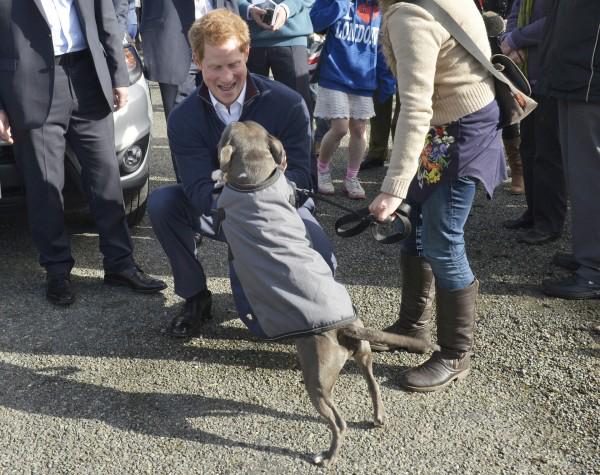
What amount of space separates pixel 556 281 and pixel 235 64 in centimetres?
225

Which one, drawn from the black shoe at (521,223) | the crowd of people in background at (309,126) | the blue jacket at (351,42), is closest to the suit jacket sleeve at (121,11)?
the crowd of people in background at (309,126)

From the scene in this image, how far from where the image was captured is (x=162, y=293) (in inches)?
159

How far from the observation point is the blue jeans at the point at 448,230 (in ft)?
9.20

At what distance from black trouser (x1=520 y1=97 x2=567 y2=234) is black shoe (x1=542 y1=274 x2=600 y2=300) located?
0.75m

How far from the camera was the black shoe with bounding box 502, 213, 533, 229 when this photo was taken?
4799mm

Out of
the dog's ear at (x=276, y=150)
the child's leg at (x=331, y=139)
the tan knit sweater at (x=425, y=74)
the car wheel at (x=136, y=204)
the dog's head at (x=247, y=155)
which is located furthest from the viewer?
the child's leg at (x=331, y=139)

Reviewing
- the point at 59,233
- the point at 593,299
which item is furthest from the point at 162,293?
the point at 593,299

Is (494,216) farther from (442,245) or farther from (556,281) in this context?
(442,245)

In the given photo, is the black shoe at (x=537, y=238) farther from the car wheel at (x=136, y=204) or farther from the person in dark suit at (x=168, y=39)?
the car wheel at (x=136, y=204)

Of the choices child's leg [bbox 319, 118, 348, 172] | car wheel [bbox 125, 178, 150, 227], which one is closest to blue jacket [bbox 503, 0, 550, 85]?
child's leg [bbox 319, 118, 348, 172]

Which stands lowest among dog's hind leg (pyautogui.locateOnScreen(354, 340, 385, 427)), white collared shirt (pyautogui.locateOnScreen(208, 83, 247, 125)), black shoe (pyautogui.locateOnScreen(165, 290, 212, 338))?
black shoe (pyautogui.locateOnScreen(165, 290, 212, 338))

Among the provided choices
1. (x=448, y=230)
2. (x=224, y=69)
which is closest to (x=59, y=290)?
(x=224, y=69)

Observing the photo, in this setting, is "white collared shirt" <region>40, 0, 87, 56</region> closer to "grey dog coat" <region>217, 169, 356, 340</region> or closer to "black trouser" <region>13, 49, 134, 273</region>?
"black trouser" <region>13, 49, 134, 273</region>

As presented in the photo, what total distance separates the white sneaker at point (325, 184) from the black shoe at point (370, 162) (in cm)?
68
